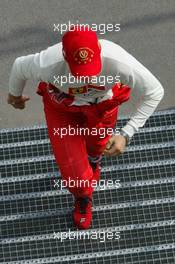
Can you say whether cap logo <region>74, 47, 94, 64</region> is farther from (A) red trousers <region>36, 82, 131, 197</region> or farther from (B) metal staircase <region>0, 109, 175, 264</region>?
(B) metal staircase <region>0, 109, 175, 264</region>


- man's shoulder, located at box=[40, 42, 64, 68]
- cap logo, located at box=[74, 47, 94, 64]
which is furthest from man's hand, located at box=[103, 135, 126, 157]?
cap logo, located at box=[74, 47, 94, 64]

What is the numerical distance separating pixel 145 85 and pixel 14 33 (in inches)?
132

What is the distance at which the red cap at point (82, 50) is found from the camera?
4.75 meters

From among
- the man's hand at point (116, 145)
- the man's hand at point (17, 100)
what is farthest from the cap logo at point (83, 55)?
the man's hand at point (17, 100)

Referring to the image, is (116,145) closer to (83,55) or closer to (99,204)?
(83,55)

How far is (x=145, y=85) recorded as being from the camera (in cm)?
530

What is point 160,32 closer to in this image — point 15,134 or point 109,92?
point 15,134

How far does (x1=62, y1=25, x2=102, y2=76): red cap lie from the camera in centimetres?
475

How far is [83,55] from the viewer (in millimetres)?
4758

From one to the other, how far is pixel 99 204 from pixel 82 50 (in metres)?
2.61

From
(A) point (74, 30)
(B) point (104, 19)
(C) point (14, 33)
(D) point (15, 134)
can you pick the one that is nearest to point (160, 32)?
(B) point (104, 19)

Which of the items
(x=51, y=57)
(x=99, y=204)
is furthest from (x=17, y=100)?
(x=99, y=204)

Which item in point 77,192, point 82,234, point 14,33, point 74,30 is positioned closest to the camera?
point 74,30

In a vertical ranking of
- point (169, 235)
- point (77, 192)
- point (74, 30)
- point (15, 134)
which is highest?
point (74, 30)
